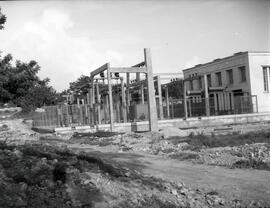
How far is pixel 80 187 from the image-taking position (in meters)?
7.14

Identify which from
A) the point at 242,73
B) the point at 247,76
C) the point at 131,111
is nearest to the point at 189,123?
the point at 131,111

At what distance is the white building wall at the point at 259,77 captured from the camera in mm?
44719

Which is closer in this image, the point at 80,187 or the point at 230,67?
the point at 80,187

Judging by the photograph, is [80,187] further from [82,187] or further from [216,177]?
[216,177]

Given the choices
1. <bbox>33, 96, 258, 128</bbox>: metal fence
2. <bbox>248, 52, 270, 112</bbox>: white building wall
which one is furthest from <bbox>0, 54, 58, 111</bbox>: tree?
<bbox>248, 52, 270, 112</bbox>: white building wall

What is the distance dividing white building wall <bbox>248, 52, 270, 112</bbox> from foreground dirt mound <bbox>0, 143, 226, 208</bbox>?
3763 cm

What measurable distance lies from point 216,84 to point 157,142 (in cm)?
3251

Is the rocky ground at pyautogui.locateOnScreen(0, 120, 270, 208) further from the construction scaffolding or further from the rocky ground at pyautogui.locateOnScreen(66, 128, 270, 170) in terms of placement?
the construction scaffolding

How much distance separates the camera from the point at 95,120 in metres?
31.5

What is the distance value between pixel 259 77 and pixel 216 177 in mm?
36664

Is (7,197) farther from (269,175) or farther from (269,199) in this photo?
(269,175)

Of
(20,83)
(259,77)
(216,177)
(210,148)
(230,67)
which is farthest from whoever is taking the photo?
(230,67)

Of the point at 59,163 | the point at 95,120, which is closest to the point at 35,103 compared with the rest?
the point at 59,163

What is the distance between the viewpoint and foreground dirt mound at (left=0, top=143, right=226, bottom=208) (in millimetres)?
6402
